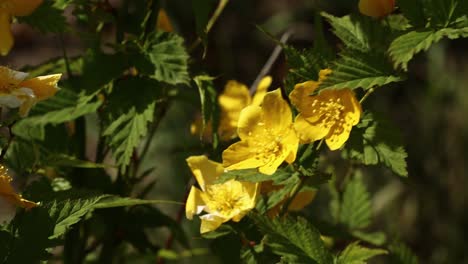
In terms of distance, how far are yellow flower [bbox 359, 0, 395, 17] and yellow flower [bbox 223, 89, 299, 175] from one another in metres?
0.16

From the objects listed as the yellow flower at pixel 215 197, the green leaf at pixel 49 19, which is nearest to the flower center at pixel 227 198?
the yellow flower at pixel 215 197

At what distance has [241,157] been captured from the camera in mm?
1216

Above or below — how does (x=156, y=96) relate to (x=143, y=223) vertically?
above

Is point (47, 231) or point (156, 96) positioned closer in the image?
point (47, 231)

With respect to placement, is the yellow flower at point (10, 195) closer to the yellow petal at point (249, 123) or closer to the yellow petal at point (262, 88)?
the yellow petal at point (249, 123)

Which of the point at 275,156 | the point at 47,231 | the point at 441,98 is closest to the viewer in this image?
the point at 47,231

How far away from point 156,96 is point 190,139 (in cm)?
136

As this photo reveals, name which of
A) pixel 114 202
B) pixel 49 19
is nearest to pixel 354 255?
pixel 114 202

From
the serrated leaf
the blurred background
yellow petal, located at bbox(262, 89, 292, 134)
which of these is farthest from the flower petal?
the blurred background

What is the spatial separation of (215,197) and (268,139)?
133mm

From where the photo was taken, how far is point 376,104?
3084mm

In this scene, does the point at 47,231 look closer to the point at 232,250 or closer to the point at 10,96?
the point at 10,96

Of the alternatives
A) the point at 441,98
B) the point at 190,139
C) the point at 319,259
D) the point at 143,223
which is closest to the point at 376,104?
the point at 441,98

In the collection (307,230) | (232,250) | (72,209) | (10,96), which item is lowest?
(232,250)
